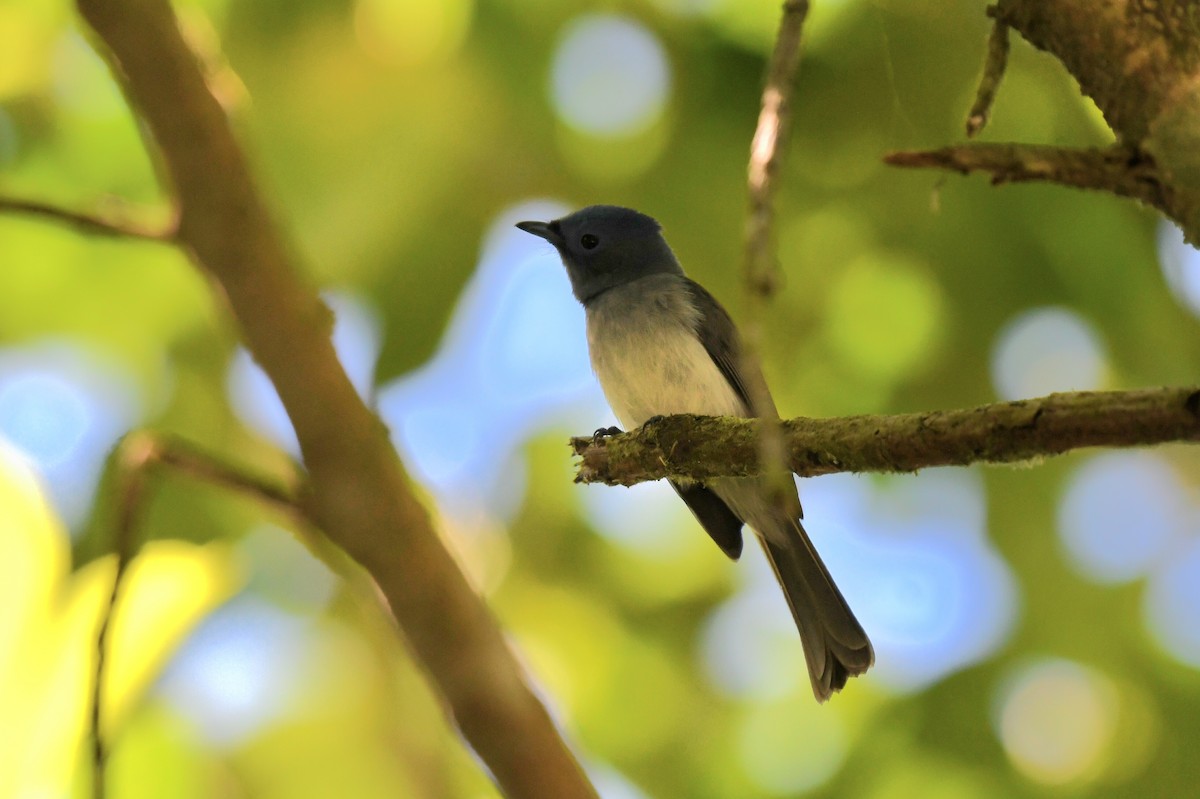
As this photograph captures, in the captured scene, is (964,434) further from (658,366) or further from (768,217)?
(658,366)

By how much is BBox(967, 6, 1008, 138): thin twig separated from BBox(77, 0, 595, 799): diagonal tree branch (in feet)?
3.96

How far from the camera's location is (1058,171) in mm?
1396

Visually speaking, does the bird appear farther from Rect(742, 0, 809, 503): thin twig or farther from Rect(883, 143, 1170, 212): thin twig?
Rect(883, 143, 1170, 212): thin twig

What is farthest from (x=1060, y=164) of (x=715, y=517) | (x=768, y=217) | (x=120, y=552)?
(x=715, y=517)

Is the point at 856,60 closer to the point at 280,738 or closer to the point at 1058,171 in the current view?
the point at 1058,171

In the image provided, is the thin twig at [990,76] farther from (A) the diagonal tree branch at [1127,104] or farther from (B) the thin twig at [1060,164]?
(B) the thin twig at [1060,164]

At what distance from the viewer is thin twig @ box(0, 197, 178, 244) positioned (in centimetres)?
190

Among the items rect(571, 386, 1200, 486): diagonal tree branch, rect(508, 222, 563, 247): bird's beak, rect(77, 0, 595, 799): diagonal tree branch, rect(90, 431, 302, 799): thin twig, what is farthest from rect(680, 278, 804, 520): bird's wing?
rect(90, 431, 302, 799): thin twig

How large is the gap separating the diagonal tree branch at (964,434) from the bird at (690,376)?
1660 mm

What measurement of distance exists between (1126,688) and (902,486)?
3.56 feet

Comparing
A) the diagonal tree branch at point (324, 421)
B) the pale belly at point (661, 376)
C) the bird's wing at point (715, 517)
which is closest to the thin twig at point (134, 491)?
the diagonal tree branch at point (324, 421)

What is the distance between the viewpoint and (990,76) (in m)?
1.78

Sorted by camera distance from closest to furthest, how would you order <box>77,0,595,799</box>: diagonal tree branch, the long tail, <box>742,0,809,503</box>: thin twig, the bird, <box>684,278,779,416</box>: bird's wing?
<box>742,0,809,503</box>: thin twig → <box>77,0,595,799</box>: diagonal tree branch → the long tail → the bird → <box>684,278,779,416</box>: bird's wing

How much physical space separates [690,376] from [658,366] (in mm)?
132
